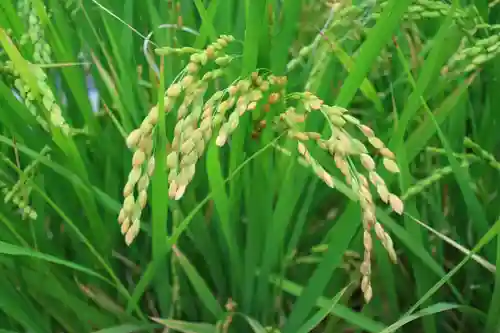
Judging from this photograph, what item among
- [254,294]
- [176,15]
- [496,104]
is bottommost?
[254,294]

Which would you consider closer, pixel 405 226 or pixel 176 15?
pixel 405 226

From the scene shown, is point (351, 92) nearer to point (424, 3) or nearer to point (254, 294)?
point (424, 3)

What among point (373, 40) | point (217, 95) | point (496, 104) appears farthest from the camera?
point (496, 104)

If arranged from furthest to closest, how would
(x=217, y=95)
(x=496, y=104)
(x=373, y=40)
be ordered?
(x=496, y=104), (x=373, y=40), (x=217, y=95)

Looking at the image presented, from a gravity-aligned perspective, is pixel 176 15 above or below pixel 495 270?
above

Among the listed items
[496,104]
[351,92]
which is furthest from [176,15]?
[496,104]

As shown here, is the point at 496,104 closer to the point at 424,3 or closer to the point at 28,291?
the point at 424,3
